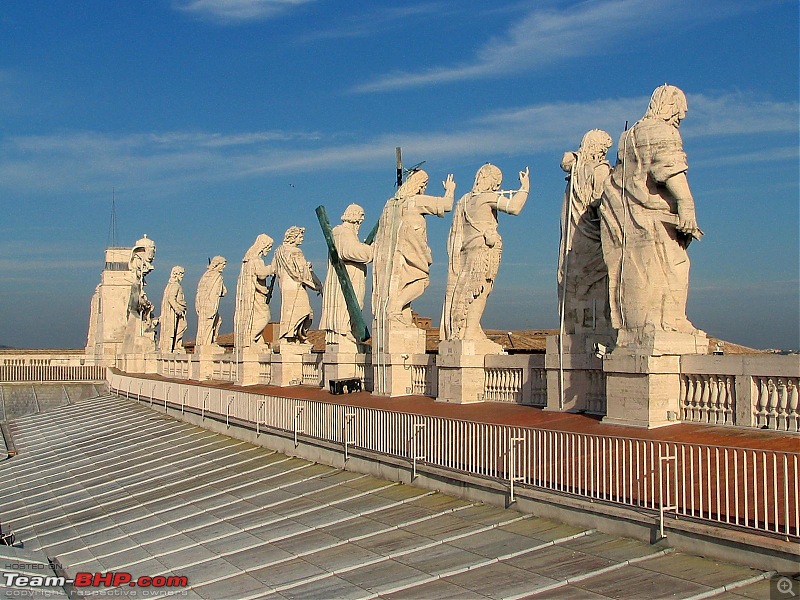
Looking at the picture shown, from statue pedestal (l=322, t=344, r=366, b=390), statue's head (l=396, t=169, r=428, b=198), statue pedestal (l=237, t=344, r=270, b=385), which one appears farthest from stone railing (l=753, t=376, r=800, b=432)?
statue pedestal (l=237, t=344, r=270, b=385)

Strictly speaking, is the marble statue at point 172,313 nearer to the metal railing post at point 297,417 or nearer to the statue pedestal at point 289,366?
the statue pedestal at point 289,366

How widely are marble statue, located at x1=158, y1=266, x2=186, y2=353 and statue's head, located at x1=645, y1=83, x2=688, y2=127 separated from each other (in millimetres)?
26499

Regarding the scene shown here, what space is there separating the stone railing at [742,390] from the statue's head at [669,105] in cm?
305

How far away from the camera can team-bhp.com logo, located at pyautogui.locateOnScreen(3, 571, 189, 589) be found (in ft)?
26.1

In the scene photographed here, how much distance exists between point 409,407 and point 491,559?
7448 mm

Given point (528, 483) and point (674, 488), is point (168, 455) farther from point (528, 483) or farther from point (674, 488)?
point (674, 488)

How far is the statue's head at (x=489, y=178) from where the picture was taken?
15492mm

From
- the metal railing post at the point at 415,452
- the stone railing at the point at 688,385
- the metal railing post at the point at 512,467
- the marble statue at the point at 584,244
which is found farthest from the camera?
the marble statue at the point at 584,244

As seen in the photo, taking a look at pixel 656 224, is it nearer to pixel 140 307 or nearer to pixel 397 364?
pixel 397 364

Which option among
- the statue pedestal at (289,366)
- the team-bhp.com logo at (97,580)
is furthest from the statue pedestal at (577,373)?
the statue pedestal at (289,366)

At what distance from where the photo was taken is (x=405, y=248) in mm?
17328

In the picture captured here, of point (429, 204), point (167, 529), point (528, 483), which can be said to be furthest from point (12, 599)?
point (429, 204)

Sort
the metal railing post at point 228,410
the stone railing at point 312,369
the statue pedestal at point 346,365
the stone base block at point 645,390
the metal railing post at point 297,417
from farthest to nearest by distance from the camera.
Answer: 1. the stone railing at point 312,369
2. the statue pedestal at point 346,365
3. the metal railing post at point 228,410
4. the metal railing post at point 297,417
5. the stone base block at point 645,390

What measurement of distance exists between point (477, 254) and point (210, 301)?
660 inches
